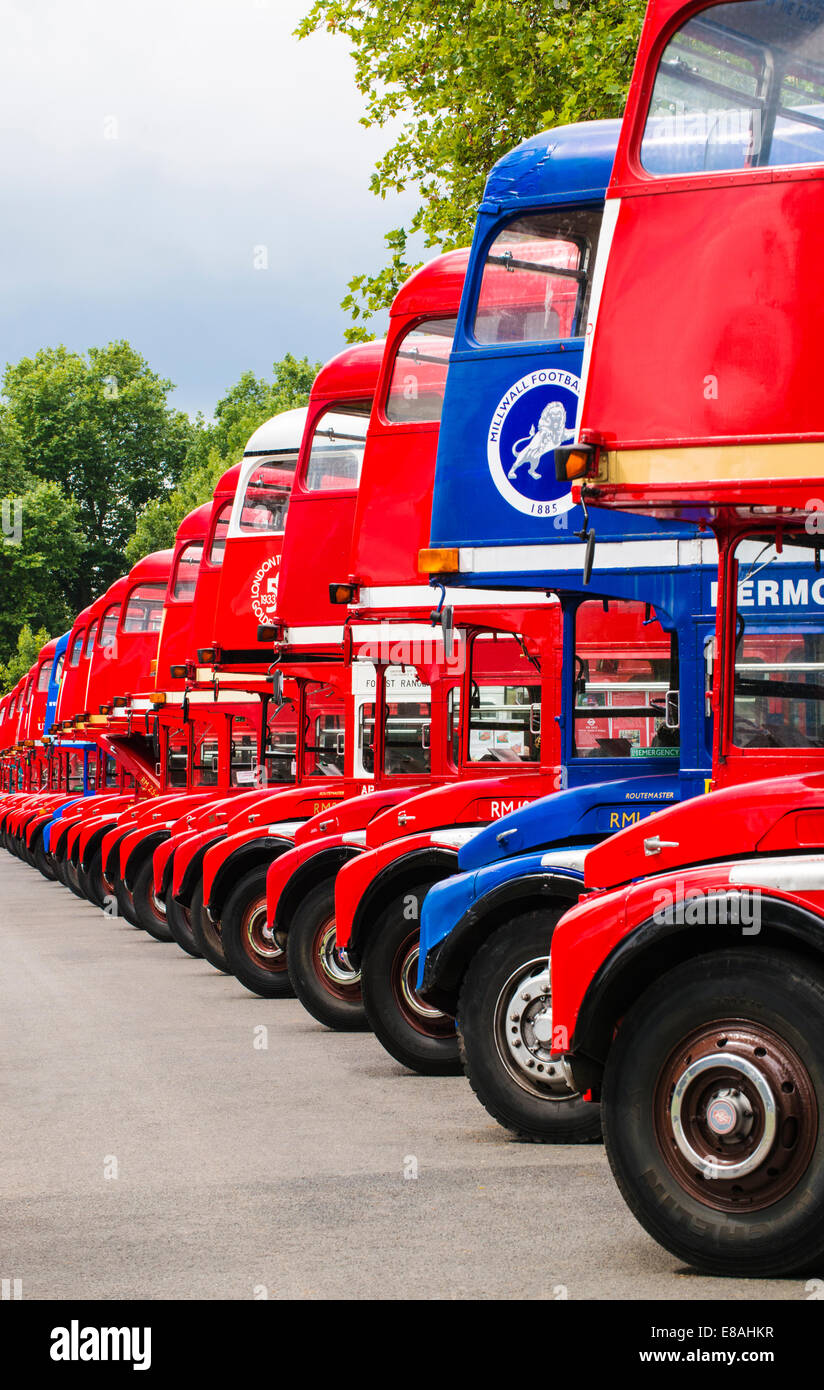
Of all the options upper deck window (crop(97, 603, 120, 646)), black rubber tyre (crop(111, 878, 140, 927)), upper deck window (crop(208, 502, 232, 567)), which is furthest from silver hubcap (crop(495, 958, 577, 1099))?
upper deck window (crop(97, 603, 120, 646))

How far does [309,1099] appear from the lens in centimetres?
963

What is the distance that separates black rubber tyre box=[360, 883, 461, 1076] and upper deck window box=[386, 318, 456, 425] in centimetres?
354

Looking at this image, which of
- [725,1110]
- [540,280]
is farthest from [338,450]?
[725,1110]

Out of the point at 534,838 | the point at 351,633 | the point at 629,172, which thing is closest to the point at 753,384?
the point at 629,172

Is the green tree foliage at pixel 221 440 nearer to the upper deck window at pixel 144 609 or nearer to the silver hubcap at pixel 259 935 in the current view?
the upper deck window at pixel 144 609

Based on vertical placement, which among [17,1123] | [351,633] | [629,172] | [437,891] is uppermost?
[629,172]

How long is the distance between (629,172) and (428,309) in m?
5.62

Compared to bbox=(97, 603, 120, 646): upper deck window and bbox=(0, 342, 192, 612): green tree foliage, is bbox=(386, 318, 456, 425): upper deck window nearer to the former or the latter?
bbox=(97, 603, 120, 646): upper deck window

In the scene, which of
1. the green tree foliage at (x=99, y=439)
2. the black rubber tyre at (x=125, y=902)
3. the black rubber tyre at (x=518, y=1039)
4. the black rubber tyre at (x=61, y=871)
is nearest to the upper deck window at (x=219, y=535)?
the black rubber tyre at (x=125, y=902)

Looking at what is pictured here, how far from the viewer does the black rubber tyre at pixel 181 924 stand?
17203 mm

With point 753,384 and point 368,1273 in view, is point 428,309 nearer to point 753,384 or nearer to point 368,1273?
point 753,384

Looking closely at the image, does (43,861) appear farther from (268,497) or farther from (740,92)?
(740,92)

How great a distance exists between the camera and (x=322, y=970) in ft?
40.3

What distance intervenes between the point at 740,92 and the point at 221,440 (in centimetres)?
7571
